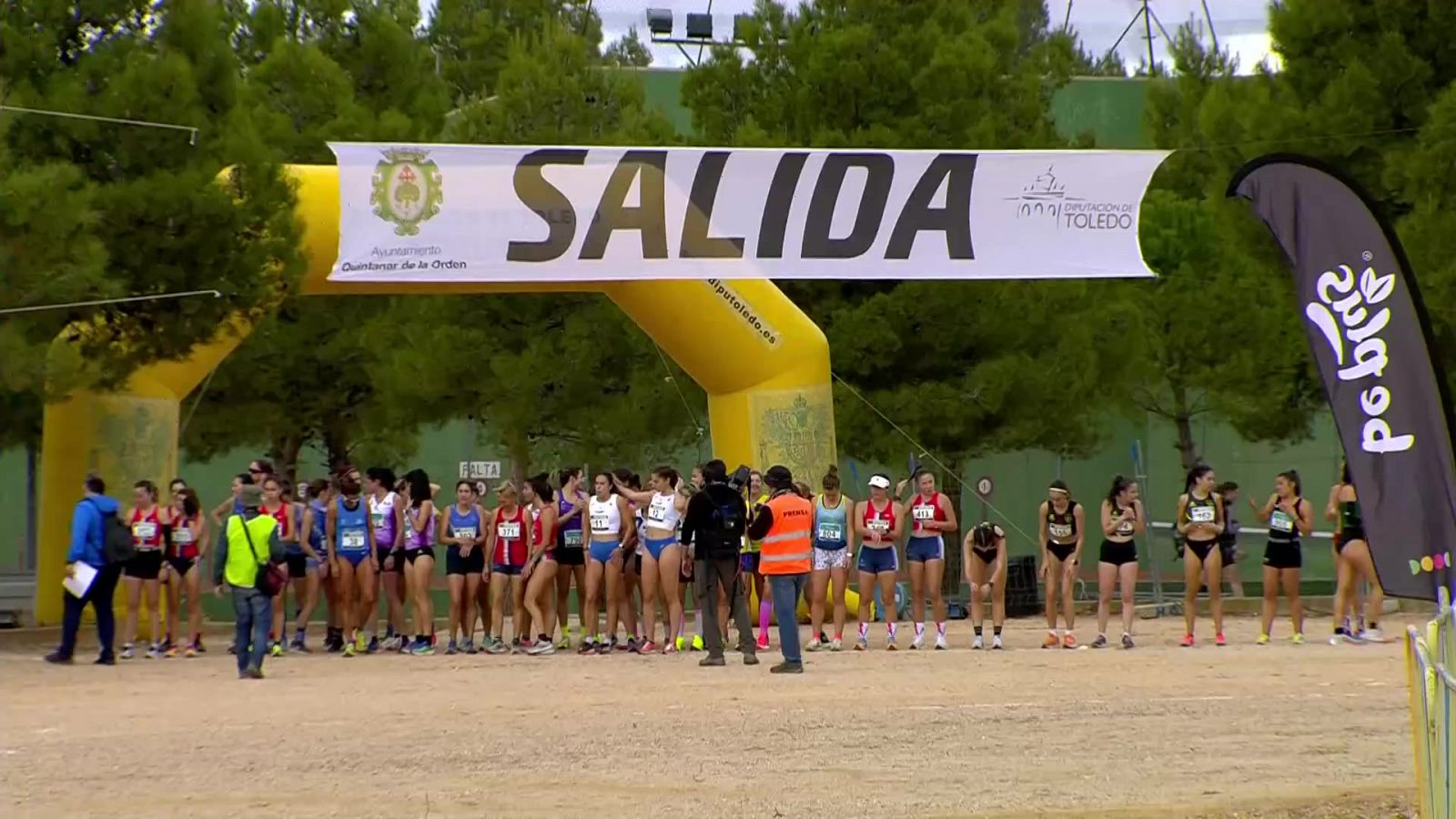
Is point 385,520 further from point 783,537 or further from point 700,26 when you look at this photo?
point 700,26

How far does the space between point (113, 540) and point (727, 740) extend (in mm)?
7776

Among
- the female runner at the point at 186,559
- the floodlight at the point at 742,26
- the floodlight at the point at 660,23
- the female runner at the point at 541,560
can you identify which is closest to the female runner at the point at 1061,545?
the female runner at the point at 541,560

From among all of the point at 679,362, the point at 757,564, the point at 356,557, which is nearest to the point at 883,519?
the point at 757,564

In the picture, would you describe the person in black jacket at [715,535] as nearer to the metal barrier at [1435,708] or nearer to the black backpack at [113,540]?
the black backpack at [113,540]

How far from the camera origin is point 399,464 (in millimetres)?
32469

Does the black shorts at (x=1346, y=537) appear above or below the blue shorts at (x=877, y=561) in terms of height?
above

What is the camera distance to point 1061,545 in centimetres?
1747

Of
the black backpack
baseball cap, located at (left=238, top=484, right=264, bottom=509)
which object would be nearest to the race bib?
baseball cap, located at (left=238, top=484, right=264, bottom=509)

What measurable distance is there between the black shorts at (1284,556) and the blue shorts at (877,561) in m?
3.28

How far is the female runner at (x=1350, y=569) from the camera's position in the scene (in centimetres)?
1745

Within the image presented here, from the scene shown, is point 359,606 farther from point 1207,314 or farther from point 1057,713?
point 1207,314

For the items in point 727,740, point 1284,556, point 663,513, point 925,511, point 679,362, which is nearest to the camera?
point 727,740

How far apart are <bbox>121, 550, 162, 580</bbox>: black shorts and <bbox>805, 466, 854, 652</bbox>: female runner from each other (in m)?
5.77

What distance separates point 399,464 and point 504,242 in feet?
50.7
